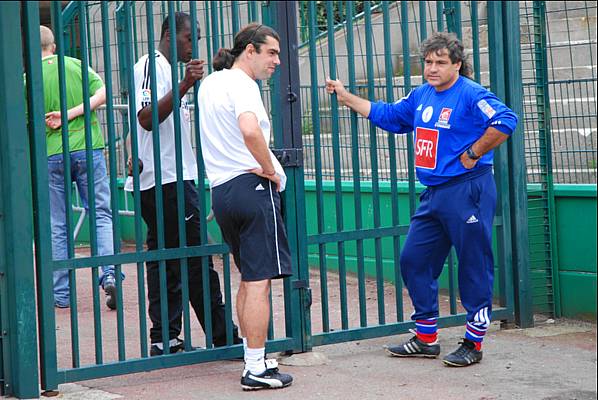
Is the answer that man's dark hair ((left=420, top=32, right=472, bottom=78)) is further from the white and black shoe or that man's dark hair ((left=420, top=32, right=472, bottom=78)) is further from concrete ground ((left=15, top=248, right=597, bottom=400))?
concrete ground ((left=15, top=248, right=597, bottom=400))

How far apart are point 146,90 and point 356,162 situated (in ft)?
4.48

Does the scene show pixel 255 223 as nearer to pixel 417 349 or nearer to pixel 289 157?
pixel 289 157

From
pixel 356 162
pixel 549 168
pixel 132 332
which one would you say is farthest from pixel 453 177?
pixel 132 332

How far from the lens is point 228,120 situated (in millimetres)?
5141

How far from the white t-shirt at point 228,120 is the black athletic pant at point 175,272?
45cm

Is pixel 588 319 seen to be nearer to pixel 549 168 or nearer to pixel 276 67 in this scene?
pixel 549 168

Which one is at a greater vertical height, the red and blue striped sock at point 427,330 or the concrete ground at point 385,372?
the red and blue striped sock at point 427,330

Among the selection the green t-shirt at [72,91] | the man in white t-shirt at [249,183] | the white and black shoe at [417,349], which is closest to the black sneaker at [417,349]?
the white and black shoe at [417,349]

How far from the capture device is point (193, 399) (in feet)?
16.7

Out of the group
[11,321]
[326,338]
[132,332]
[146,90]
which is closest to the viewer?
[11,321]

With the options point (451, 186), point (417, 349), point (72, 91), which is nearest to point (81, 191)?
point (72, 91)

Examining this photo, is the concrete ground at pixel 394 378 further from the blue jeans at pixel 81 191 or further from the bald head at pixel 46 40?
the bald head at pixel 46 40

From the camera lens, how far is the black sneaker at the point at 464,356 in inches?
225

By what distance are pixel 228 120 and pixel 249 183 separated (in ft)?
1.07
